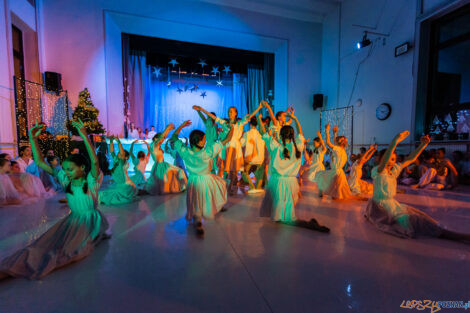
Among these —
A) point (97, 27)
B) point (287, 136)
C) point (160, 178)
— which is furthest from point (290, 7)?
point (287, 136)

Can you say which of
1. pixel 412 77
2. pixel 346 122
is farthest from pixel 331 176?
pixel 346 122

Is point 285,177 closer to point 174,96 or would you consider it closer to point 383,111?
point 383,111

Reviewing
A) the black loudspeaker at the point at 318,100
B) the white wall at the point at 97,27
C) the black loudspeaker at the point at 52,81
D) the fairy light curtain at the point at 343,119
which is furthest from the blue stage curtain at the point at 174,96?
the fairy light curtain at the point at 343,119

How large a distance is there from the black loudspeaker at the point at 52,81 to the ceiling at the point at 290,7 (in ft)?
21.0

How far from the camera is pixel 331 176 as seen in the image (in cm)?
441

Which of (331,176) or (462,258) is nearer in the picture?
(462,258)

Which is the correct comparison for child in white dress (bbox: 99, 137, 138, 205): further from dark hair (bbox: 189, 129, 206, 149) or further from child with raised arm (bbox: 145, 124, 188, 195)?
dark hair (bbox: 189, 129, 206, 149)

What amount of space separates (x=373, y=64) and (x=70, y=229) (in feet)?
33.3

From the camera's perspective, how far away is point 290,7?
1023 centimetres

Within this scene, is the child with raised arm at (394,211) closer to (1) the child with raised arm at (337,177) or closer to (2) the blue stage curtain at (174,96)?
(1) the child with raised arm at (337,177)

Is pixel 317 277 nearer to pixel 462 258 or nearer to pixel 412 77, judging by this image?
pixel 462 258

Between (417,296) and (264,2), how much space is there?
1133cm

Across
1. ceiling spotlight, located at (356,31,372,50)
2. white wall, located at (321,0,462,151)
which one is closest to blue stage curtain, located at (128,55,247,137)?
white wall, located at (321,0,462,151)

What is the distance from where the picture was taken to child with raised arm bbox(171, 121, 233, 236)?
109 inches
